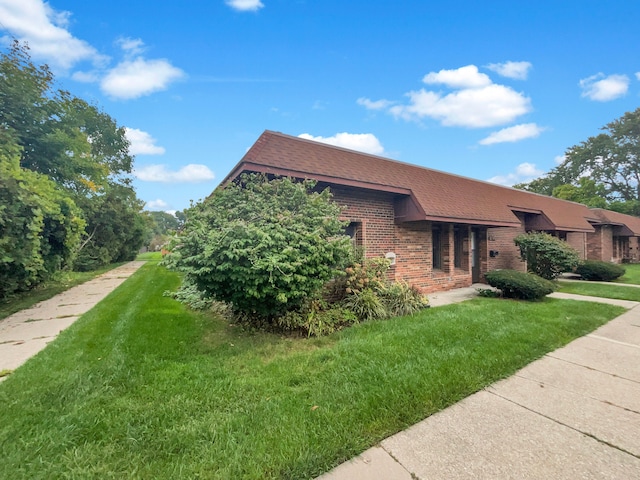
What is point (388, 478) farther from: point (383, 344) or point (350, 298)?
point (350, 298)

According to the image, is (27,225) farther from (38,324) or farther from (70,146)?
(70,146)

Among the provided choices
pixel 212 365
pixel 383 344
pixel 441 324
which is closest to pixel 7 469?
pixel 212 365

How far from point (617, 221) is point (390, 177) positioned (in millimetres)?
21269

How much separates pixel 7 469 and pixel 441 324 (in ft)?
17.5

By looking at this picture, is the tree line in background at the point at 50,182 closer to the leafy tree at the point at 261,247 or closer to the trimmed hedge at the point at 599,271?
the leafy tree at the point at 261,247

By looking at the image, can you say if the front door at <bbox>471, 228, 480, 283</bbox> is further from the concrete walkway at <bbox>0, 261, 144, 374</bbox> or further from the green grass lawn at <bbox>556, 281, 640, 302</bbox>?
the concrete walkway at <bbox>0, 261, 144, 374</bbox>

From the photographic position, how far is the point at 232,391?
9.94ft

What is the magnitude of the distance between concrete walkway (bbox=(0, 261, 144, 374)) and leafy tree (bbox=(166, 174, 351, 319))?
2389mm

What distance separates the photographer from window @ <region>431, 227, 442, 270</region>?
32.6ft

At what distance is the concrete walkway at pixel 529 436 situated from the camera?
2012 millimetres

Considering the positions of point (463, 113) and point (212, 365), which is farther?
point (463, 113)

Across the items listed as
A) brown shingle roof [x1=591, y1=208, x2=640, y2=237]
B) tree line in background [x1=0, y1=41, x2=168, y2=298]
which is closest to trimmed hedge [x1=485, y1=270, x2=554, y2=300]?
tree line in background [x1=0, y1=41, x2=168, y2=298]

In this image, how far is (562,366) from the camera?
3.77 metres

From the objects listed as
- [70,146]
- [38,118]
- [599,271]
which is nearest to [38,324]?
[38,118]
